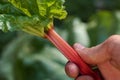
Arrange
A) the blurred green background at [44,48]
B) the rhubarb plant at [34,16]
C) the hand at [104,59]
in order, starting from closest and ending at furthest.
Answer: the rhubarb plant at [34,16], the hand at [104,59], the blurred green background at [44,48]

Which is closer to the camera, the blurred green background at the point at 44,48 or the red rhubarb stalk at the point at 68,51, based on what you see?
the red rhubarb stalk at the point at 68,51

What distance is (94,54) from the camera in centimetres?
119

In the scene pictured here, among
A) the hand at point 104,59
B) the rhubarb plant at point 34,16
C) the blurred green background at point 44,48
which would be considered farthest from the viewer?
the blurred green background at point 44,48

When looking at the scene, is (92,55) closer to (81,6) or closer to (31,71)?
(31,71)

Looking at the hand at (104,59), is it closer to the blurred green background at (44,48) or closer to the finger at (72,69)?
the finger at (72,69)

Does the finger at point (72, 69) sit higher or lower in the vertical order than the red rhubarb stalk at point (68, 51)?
lower

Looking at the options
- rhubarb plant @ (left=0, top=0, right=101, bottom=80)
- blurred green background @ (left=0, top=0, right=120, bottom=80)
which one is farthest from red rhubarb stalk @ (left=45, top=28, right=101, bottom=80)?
blurred green background @ (left=0, top=0, right=120, bottom=80)

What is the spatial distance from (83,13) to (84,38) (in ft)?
2.08

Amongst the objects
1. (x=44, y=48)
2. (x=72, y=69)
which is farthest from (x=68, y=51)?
(x=44, y=48)

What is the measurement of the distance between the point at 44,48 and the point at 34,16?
1.14 m

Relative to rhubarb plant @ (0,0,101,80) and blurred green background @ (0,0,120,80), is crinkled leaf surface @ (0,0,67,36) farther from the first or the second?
blurred green background @ (0,0,120,80)

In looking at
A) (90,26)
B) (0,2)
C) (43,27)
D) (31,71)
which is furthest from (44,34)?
(90,26)

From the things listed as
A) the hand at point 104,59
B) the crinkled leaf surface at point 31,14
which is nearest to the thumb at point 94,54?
the hand at point 104,59

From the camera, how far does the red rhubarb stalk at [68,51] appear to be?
1.05 m
